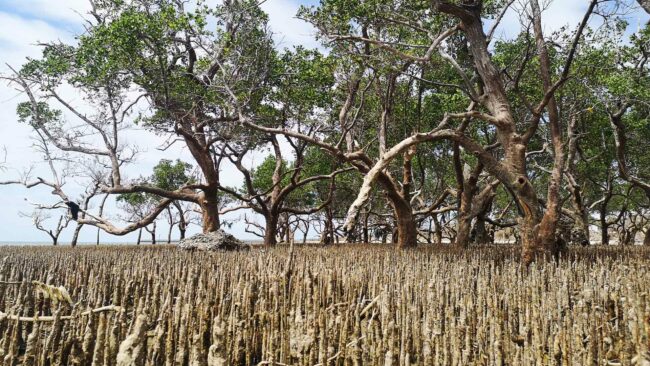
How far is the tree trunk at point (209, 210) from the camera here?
1482 centimetres

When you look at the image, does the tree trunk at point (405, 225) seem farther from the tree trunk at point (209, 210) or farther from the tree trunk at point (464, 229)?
the tree trunk at point (209, 210)

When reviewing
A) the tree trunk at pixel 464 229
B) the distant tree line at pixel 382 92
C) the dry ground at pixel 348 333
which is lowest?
the dry ground at pixel 348 333

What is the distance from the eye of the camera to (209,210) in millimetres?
14906

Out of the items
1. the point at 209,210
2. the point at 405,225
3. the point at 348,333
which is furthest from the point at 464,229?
the point at 348,333

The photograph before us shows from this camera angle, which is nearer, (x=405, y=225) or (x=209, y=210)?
(x=405, y=225)

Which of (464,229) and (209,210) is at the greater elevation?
(209,210)

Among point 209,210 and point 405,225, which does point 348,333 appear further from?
point 209,210

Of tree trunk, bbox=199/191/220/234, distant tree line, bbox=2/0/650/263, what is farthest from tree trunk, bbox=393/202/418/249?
tree trunk, bbox=199/191/220/234

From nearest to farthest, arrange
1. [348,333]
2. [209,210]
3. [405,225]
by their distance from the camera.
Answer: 1. [348,333]
2. [405,225]
3. [209,210]

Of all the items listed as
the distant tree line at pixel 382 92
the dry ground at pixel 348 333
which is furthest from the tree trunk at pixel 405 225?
the dry ground at pixel 348 333

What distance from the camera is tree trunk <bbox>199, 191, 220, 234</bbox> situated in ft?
48.6

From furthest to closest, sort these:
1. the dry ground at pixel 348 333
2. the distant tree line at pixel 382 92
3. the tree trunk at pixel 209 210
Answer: the tree trunk at pixel 209 210 < the distant tree line at pixel 382 92 < the dry ground at pixel 348 333

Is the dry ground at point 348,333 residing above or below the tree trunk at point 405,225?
below

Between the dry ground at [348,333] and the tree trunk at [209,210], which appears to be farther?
the tree trunk at [209,210]
